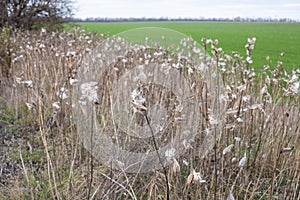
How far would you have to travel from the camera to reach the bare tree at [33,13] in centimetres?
1247

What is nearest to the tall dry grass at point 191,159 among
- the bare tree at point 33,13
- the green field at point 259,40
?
the green field at point 259,40

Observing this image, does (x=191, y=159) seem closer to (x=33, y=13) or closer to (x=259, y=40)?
(x=33, y=13)

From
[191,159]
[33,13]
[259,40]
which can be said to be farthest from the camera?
[259,40]

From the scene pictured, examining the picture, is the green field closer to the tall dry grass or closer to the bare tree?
the tall dry grass

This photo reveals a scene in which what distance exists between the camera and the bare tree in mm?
12469

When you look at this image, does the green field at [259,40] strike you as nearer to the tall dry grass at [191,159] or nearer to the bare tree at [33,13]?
the tall dry grass at [191,159]

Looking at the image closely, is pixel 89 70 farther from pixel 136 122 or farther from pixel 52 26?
pixel 52 26

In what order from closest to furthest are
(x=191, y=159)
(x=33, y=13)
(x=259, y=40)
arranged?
(x=191, y=159), (x=33, y=13), (x=259, y=40)

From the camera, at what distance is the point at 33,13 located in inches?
508

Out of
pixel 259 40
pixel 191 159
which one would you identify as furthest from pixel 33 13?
pixel 259 40

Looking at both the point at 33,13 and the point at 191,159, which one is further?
the point at 33,13

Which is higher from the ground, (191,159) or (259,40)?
(191,159)

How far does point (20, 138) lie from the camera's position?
353 centimetres

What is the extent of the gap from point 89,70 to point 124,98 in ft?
2.60
